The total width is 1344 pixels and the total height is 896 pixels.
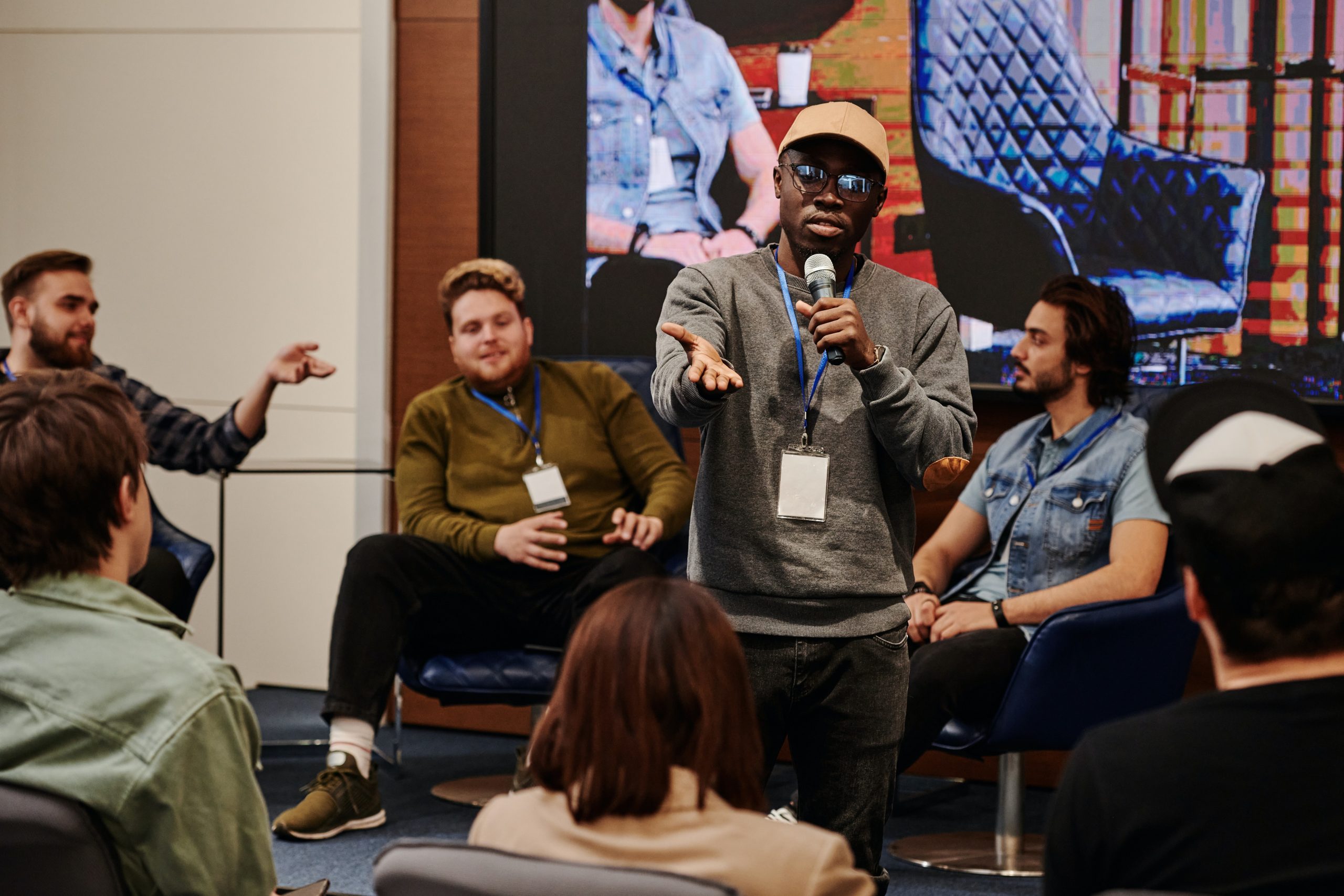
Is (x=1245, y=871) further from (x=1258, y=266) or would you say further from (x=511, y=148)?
(x=511, y=148)

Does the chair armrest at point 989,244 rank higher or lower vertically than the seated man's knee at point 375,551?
higher

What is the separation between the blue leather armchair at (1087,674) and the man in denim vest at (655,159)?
4.78ft

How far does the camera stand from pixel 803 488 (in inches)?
76.9

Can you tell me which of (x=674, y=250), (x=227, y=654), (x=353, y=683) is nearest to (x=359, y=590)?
(x=353, y=683)

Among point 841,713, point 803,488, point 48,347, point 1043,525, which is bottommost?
point 841,713

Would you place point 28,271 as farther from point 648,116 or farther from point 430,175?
point 648,116

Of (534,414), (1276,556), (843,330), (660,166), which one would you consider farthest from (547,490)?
(1276,556)

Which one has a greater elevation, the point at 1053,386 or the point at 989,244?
the point at 989,244

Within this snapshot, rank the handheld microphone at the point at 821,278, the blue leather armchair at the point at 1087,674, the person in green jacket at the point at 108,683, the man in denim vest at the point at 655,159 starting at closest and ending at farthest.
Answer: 1. the person in green jacket at the point at 108,683
2. the handheld microphone at the point at 821,278
3. the blue leather armchair at the point at 1087,674
4. the man in denim vest at the point at 655,159

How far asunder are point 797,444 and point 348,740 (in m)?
1.63

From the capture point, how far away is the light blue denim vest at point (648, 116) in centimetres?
377

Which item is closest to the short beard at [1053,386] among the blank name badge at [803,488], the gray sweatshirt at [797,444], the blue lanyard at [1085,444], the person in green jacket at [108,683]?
the blue lanyard at [1085,444]

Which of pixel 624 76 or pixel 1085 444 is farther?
pixel 624 76

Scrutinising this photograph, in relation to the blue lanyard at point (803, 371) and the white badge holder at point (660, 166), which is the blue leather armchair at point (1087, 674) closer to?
the blue lanyard at point (803, 371)
